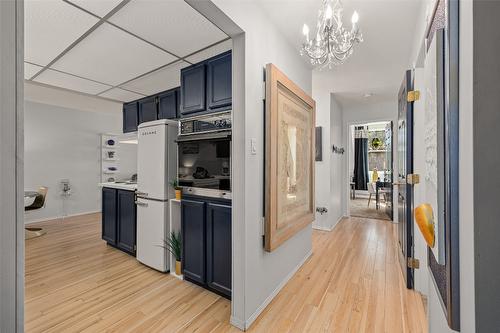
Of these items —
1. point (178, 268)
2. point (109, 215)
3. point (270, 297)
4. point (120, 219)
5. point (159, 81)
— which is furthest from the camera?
point (109, 215)

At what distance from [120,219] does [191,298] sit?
5.70ft

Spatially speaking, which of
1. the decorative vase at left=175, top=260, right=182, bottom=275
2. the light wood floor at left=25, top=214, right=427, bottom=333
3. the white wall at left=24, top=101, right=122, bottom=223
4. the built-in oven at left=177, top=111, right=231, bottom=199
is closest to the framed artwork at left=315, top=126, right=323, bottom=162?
the light wood floor at left=25, top=214, right=427, bottom=333

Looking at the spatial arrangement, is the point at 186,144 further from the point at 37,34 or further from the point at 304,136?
the point at 37,34

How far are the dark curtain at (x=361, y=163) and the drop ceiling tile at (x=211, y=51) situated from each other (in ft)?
25.8

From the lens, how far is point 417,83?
2059 millimetres

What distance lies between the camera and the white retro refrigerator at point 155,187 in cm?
255

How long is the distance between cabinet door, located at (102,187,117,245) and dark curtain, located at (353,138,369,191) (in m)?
8.23

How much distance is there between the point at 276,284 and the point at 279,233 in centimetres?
53

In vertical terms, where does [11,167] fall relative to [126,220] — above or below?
above

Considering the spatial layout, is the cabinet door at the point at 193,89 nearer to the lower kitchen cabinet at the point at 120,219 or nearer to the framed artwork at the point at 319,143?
the lower kitchen cabinet at the point at 120,219

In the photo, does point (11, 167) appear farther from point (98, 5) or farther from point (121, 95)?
point (121, 95)

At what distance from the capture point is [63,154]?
5.29 m

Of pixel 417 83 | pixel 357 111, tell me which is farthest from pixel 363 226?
pixel 417 83

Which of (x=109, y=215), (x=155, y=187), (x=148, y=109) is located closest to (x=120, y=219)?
(x=109, y=215)
